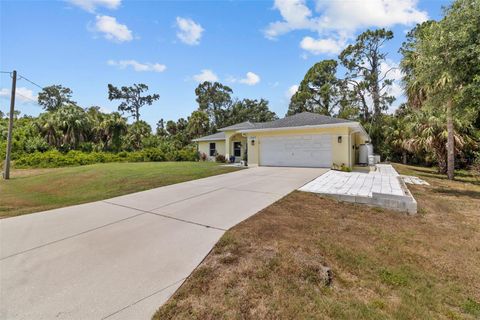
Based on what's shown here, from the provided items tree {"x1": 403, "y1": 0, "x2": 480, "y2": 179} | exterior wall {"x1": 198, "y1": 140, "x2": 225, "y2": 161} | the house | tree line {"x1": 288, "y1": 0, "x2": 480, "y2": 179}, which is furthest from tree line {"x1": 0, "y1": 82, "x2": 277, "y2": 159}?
tree {"x1": 403, "y1": 0, "x2": 480, "y2": 179}

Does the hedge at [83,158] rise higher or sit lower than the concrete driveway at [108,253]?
higher

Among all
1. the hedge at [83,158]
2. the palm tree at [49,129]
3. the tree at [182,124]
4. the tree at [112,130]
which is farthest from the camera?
the tree at [182,124]

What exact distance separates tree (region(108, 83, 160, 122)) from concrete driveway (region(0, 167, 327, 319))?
4876 centimetres

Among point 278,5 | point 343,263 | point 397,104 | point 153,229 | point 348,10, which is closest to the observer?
point 343,263

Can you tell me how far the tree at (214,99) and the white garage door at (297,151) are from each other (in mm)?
27009

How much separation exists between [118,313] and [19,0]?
1333 centimetres

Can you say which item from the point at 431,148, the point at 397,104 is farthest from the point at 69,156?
the point at 397,104

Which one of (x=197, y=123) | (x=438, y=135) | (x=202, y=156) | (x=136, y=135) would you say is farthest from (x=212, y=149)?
(x=438, y=135)

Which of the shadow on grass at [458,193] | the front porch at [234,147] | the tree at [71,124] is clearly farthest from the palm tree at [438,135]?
the tree at [71,124]

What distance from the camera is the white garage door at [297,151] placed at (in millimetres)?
14070

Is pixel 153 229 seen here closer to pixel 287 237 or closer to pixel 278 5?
pixel 287 237

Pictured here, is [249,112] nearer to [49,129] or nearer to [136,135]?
[136,135]

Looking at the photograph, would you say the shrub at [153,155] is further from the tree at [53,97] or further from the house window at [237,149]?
the tree at [53,97]

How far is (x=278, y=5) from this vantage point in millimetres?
11273
